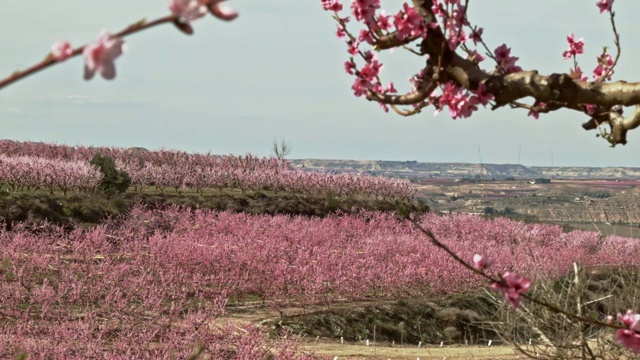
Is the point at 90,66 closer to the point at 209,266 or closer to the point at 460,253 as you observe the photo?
the point at 209,266

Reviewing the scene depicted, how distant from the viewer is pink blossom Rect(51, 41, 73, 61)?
4.35 feet

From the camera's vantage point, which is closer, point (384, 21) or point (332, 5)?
point (384, 21)

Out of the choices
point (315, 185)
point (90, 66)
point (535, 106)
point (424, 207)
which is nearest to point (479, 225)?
point (424, 207)

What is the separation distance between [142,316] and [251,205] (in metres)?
14.1

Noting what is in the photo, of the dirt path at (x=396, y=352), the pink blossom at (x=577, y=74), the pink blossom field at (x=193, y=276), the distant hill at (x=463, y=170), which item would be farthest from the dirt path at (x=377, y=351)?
the distant hill at (x=463, y=170)

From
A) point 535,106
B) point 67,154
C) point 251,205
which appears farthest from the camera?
point 67,154

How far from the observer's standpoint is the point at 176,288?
38.4ft

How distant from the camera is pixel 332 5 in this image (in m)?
5.05

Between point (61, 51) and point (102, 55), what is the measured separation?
101mm

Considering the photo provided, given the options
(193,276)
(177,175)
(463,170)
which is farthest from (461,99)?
(463,170)

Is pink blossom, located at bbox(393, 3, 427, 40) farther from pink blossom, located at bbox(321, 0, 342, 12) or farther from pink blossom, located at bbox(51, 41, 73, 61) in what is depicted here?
pink blossom, located at bbox(51, 41, 73, 61)

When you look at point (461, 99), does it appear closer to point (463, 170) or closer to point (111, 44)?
point (111, 44)

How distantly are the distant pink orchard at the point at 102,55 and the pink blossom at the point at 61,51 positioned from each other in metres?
0.05

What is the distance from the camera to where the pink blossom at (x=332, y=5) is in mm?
5043
